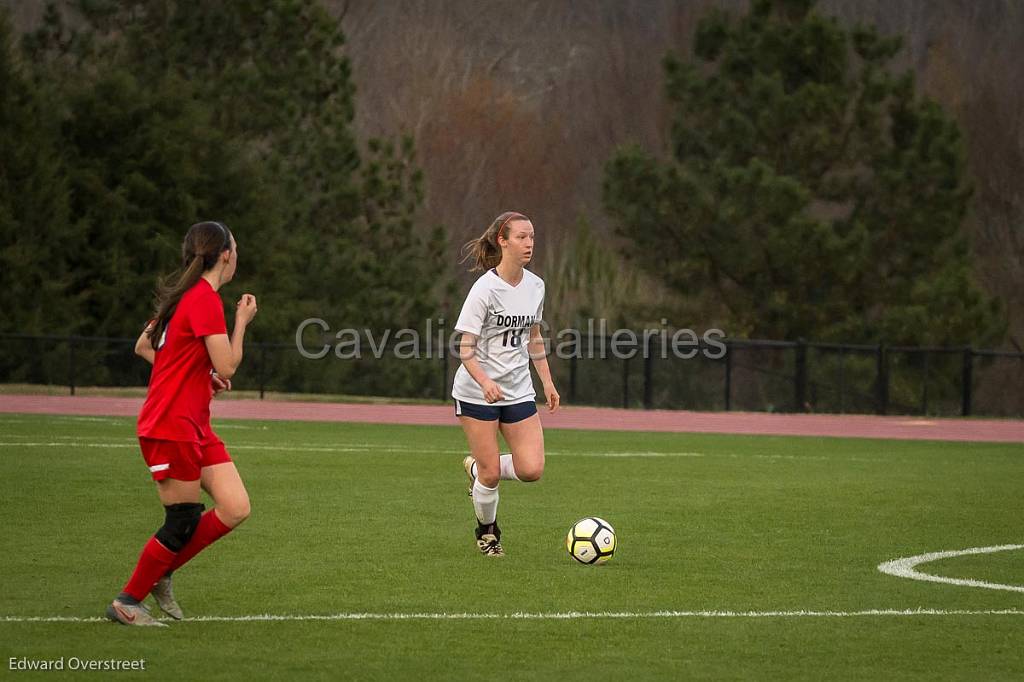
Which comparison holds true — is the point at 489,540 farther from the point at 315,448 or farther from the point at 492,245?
the point at 315,448

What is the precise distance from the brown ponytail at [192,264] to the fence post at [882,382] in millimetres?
29033

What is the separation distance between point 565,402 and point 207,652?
29954 millimetres

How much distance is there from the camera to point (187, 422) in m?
7.76

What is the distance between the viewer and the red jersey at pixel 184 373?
7.75 m

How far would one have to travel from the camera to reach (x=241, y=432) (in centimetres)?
2402

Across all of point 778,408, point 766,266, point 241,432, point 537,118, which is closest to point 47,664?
point 241,432

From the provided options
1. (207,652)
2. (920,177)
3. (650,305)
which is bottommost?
(207,652)

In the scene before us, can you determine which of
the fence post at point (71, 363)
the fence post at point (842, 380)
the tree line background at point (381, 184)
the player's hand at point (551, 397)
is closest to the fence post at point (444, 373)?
the tree line background at point (381, 184)

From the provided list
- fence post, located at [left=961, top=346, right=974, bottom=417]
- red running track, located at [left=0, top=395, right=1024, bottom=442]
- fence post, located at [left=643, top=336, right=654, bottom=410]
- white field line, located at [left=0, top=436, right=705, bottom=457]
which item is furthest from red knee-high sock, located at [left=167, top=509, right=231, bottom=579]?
fence post, located at [left=961, top=346, right=974, bottom=417]

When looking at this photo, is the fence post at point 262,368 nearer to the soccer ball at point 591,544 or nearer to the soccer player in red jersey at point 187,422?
the soccer ball at point 591,544

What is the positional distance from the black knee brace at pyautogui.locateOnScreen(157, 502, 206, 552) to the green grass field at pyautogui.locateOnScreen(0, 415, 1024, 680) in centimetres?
41

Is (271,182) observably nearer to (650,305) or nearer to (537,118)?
(650,305)

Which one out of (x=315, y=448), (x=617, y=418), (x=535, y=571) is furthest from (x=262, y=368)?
(x=535, y=571)

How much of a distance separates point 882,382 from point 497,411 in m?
26.2
